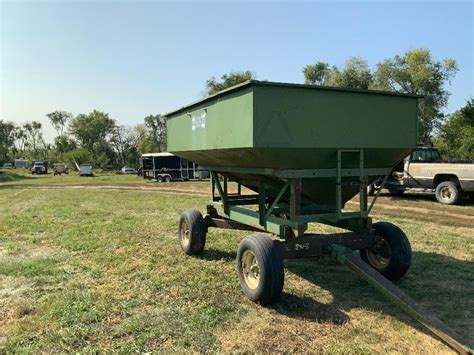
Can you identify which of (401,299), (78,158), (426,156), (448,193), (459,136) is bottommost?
(401,299)

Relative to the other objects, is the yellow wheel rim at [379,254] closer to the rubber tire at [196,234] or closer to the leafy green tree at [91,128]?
the rubber tire at [196,234]

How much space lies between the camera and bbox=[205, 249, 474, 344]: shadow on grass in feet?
14.3

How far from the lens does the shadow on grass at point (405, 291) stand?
436 cm

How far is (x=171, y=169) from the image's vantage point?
33656mm

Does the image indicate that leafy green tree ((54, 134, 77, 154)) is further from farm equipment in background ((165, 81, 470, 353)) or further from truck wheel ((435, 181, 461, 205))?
farm equipment in background ((165, 81, 470, 353))

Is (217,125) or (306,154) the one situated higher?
(217,125)

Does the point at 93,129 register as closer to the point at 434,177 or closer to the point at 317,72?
the point at 317,72

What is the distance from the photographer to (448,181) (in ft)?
46.7

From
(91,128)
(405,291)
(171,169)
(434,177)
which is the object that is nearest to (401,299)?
(405,291)

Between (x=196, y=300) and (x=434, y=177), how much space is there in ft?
40.6

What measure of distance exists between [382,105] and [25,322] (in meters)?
4.71

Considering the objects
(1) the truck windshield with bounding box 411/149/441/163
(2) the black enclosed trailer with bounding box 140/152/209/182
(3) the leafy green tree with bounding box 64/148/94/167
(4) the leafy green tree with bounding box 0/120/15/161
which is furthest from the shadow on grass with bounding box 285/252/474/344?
(4) the leafy green tree with bounding box 0/120/15/161

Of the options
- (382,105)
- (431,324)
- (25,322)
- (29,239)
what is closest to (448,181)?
(382,105)

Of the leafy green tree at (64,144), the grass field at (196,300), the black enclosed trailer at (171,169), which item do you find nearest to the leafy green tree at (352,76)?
the black enclosed trailer at (171,169)
